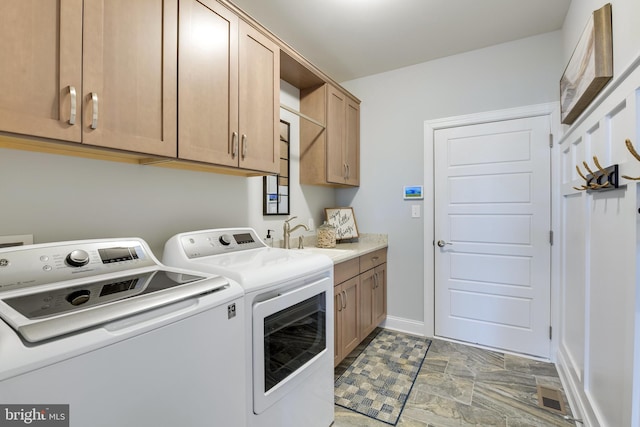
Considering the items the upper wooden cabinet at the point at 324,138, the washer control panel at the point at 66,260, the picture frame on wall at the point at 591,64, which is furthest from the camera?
the upper wooden cabinet at the point at 324,138

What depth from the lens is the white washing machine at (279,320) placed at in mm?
1168

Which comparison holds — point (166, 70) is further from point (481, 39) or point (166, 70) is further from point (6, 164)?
point (481, 39)

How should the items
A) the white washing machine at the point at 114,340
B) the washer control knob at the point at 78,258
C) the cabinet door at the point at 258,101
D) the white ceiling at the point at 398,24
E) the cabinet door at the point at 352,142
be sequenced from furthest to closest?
the cabinet door at the point at 352,142, the white ceiling at the point at 398,24, the cabinet door at the point at 258,101, the washer control knob at the point at 78,258, the white washing machine at the point at 114,340

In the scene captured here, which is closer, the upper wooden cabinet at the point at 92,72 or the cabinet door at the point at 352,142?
the upper wooden cabinet at the point at 92,72

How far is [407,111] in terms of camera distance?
2.89 meters

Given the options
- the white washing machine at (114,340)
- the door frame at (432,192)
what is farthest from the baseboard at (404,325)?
the white washing machine at (114,340)

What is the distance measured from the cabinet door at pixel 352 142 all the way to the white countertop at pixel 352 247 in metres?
0.58

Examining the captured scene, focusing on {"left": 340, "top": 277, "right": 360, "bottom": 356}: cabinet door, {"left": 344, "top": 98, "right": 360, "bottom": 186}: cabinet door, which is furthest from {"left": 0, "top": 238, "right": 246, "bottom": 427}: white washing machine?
{"left": 344, "top": 98, "right": 360, "bottom": 186}: cabinet door

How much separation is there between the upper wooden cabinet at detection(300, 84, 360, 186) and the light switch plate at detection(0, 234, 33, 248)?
1846 mm

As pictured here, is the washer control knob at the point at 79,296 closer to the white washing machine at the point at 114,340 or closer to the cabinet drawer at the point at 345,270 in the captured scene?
the white washing machine at the point at 114,340

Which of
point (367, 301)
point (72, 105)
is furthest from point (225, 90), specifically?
point (367, 301)

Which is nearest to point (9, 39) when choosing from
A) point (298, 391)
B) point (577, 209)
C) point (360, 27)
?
point (298, 391)

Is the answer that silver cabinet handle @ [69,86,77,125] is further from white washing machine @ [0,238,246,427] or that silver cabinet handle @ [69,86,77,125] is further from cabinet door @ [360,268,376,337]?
→ cabinet door @ [360,268,376,337]

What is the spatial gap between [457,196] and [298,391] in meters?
2.09
